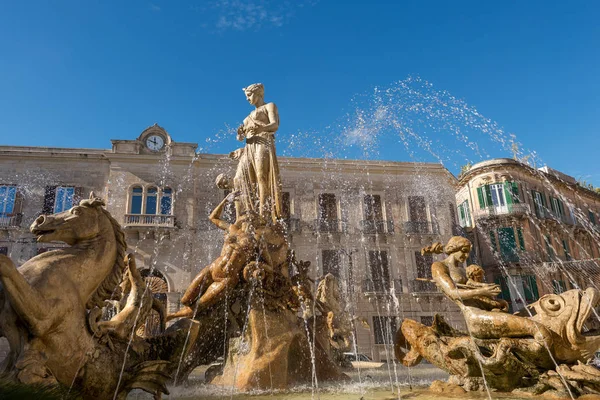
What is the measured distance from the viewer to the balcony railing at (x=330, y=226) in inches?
1019

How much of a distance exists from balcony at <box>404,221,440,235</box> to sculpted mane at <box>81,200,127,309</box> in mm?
23998

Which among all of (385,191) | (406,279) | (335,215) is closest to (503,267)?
(406,279)

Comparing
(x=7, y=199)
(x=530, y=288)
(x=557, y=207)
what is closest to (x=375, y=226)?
(x=530, y=288)

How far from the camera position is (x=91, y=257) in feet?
12.1

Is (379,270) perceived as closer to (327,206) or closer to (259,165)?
(327,206)

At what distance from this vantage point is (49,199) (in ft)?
79.3

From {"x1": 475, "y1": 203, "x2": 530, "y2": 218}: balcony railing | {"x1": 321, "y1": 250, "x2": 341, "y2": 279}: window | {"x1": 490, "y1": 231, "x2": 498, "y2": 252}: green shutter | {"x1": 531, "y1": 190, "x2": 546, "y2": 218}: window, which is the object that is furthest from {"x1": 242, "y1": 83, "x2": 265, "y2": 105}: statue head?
{"x1": 531, "y1": 190, "x2": 546, "y2": 218}: window

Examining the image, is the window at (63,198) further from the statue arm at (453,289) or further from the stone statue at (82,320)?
the statue arm at (453,289)

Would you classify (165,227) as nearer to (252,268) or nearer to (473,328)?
(252,268)

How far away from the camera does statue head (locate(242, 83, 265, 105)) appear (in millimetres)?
8234

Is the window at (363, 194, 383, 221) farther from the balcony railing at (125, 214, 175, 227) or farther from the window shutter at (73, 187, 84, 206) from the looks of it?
the window shutter at (73, 187, 84, 206)

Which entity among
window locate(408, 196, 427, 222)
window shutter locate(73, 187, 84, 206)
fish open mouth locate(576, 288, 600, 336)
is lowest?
fish open mouth locate(576, 288, 600, 336)

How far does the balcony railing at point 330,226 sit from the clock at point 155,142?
394 inches

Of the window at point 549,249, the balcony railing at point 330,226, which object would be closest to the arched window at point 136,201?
the balcony railing at point 330,226
